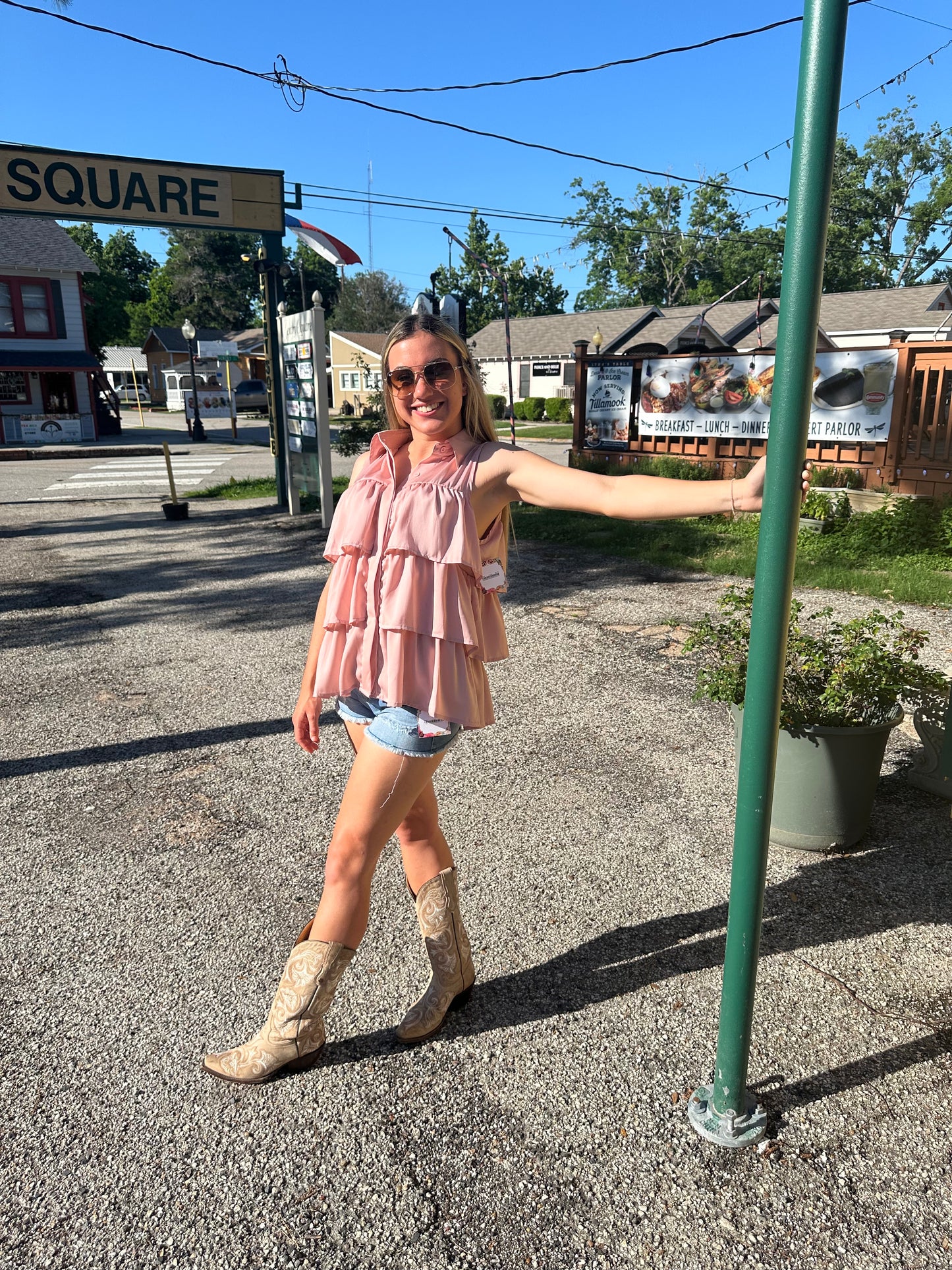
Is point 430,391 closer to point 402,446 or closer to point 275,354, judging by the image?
point 402,446

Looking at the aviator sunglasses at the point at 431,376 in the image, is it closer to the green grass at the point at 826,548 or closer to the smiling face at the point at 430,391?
the smiling face at the point at 430,391

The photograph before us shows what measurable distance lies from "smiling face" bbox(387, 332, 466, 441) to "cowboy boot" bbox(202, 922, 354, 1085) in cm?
136

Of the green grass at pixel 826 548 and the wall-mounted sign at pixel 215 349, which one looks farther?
the wall-mounted sign at pixel 215 349

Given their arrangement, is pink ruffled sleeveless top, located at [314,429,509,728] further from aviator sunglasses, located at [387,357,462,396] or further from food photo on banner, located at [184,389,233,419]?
food photo on banner, located at [184,389,233,419]

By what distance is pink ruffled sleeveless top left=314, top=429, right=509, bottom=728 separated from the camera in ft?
6.96

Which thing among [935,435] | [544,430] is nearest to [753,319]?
[544,430]

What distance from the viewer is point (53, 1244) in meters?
1.88

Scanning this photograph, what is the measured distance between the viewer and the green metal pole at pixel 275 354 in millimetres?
13000

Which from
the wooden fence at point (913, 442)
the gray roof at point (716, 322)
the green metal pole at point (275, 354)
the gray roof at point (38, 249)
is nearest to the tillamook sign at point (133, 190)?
the green metal pole at point (275, 354)

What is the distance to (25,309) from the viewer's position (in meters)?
31.4

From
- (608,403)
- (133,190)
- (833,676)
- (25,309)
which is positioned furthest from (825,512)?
(25,309)

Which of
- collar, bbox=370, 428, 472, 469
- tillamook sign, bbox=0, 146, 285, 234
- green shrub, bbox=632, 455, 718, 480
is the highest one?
tillamook sign, bbox=0, 146, 285, 234

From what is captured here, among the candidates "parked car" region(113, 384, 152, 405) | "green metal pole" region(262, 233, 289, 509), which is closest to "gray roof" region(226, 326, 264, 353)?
"parked car" region(113, 384, 152, 405)

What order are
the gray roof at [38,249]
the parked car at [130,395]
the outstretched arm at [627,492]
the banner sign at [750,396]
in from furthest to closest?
the parked car at [130,395], the gray roof at [38,249], the banner sign at [750,396], the outstretched arm at [627,492]
